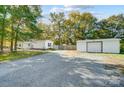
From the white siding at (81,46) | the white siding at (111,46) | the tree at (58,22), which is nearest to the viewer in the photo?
the tree at (58,22)

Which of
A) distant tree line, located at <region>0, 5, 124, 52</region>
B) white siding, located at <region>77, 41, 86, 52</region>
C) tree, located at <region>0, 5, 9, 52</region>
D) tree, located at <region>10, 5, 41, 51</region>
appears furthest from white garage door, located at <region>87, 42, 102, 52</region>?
tree, located at <region>0, 5, 9, 52</region>

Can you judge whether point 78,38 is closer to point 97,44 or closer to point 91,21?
point 91,21

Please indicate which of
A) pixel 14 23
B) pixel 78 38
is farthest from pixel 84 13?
pixel 14 23

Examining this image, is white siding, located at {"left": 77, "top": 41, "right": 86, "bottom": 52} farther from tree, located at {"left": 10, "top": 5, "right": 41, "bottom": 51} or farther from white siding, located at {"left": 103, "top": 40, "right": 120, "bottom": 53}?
tree, located at {"left": 10, "top": 5, "right": 41, "bottom": 51}

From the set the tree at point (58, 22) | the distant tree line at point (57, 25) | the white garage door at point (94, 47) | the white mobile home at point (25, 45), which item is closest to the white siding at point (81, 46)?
the white garage door at point (94, 47)

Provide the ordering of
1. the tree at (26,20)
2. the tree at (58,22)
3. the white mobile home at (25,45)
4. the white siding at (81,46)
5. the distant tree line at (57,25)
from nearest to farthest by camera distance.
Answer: the distant tree line at (57,25)
the tree at (58,22)
the tree at (26,20)
the white siding at (81,46)
the white mobile home at (25,45)

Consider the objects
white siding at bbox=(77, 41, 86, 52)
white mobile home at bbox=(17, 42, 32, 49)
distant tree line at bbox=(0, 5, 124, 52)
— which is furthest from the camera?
white mobile home at bbox=(17, 42, 32, 49)

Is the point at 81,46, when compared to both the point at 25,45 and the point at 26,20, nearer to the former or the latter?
the point at 26,20

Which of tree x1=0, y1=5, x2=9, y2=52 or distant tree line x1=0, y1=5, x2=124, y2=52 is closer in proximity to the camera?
distant tree line x1=0, y1=5, x2=124, y2=52

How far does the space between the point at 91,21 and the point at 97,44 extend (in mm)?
5219

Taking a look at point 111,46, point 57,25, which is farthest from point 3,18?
point 111,46

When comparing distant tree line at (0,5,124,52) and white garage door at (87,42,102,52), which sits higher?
distant tree line at (0,5,124,52)

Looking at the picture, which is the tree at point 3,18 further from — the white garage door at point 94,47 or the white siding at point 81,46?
the white garage door at point 94,47
